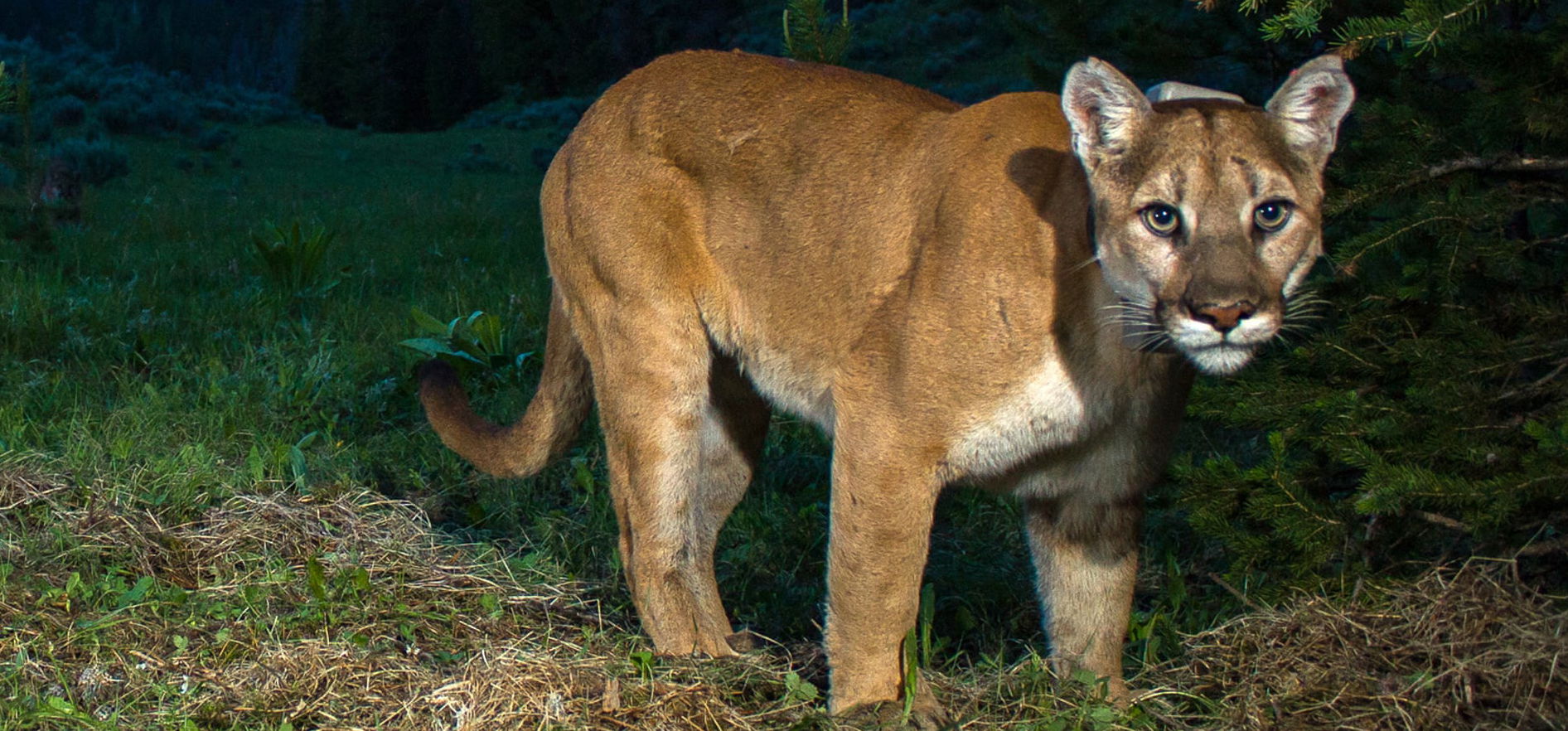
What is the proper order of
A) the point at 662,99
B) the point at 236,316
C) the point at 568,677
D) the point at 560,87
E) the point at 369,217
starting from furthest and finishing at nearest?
the point at 560,87 < the point at 369,217 < the point at 236,316 < the point at 662,99 < the point at 568,677

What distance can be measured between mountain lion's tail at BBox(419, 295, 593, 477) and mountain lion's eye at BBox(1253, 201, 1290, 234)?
2.24m

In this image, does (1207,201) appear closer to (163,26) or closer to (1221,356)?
(1221,356)

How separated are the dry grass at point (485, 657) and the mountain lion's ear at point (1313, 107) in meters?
1.03

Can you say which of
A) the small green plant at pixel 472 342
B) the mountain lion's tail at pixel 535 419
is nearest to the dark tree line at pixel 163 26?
the small green plant at pixel 472 342

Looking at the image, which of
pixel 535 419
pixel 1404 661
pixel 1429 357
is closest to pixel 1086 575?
pixel 1404 661

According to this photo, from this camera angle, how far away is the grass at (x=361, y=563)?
3.35m

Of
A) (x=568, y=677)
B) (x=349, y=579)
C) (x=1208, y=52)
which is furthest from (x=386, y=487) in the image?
(x=1208, y=52)

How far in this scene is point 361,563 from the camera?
4125 millimetres

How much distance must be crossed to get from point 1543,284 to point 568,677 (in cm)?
242

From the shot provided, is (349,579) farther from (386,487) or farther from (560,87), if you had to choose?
(560,87)

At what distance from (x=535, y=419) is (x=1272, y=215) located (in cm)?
239

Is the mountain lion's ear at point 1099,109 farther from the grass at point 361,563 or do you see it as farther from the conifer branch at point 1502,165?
the grass at point 361,563

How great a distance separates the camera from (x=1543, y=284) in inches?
131

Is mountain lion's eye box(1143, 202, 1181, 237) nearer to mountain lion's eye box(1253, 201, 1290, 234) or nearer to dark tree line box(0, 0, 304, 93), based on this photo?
mountain lion's eye box(1253, 201, 1290, 234)
